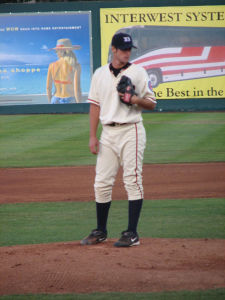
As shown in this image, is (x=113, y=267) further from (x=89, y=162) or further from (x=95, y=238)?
(x=89, y=162)

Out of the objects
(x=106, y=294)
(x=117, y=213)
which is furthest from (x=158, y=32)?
(x=106, y=294)

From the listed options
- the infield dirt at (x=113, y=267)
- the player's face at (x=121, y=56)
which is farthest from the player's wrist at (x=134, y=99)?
the infield dirt at (x=113, y=267)

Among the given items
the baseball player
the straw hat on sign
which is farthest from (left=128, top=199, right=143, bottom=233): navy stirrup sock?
the straw hat on sign

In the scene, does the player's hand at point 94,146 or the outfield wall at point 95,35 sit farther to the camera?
the outfield wall at point 95,35

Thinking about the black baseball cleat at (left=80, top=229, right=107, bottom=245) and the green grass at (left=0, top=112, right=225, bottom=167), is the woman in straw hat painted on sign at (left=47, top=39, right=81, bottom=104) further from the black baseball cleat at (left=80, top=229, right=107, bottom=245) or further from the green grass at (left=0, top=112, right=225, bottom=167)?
the black baseball cleat at (left=80, top=229, right=107, bottom=245)

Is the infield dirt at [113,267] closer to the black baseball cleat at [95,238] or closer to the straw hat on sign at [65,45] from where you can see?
the black baseball cleat at [95,238]

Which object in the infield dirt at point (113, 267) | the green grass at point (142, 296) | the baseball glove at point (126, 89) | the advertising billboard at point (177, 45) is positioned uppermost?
the advertising billboard at point (177, 45)

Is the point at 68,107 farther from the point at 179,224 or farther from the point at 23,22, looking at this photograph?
the point at 179,224

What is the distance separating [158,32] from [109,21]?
5.95 ft

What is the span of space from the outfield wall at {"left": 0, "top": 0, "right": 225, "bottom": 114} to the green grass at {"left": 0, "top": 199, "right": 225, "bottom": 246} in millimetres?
15022

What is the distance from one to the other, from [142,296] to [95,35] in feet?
66.2

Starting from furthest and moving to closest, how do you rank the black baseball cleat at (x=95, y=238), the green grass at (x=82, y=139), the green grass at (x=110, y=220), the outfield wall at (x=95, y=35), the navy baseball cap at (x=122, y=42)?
1. the outfield wall at (x=95, y=35)
2. the green grass at (x=82, y=139)
3. the green grass at (x=110, y=220)
4. the black baseball cleat at (x=95, y=238)
5. the navy baseball cap at (x=122, y=42)

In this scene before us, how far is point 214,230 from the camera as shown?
24.0 ft

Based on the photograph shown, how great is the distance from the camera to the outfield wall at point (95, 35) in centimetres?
2392
